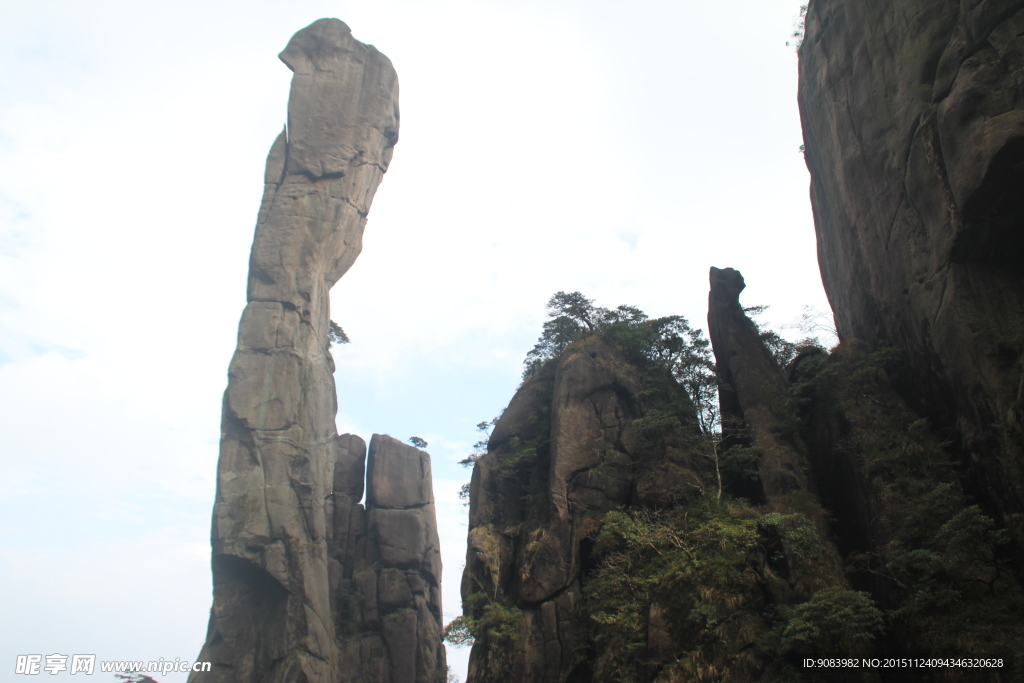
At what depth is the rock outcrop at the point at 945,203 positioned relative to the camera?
513 inches

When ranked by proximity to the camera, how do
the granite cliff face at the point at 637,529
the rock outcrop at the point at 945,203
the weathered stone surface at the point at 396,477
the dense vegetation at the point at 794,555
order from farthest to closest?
the weathered stone surface at the point at 396,477 → the granite cliff face at the point at 637,529 → the rock outcrop at the point at 945,203 → the dense vegetation at the point at 794,555

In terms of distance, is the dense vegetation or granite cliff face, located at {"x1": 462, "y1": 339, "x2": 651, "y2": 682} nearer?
the dense vegetation

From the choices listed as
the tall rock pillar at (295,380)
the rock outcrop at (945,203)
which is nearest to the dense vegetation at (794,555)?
the rock outcrop at (945,203)

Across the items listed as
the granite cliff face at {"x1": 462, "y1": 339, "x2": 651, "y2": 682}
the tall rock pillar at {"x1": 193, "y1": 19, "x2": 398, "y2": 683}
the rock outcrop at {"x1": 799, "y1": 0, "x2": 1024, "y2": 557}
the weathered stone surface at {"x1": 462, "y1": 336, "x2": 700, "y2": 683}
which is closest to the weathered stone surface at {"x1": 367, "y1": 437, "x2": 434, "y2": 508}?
the tall rock pillar at {"x1": 193, "y1": 19, "x2": 398, "y2": 683}

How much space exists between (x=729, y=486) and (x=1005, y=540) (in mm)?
7213

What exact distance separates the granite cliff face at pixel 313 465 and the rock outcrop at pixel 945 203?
75.3ft

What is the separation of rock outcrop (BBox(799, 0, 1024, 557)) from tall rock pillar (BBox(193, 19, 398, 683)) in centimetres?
2305

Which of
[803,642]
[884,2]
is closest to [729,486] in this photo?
[803,642]

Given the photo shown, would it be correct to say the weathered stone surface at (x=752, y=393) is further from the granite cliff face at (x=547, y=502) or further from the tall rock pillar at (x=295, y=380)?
the tall rock pillar at (x=295, y=380)

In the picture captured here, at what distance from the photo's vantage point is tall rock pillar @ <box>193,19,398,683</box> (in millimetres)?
26406

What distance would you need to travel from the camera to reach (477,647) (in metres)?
18.1

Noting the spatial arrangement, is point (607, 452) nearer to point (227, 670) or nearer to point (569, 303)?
point (569, 303)

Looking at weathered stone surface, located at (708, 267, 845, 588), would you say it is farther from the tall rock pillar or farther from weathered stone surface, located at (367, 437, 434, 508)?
weathered stone surface, located at (367, 437, 434, 508)

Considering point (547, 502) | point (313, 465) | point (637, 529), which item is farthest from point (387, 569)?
point (637, 529)
